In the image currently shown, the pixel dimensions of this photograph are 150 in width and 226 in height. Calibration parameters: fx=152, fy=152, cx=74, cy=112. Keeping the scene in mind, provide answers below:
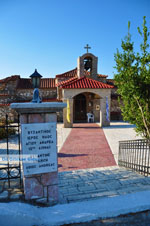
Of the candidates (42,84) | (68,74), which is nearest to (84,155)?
(68,74)

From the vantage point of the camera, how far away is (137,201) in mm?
2521

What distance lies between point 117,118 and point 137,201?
56.6 ft

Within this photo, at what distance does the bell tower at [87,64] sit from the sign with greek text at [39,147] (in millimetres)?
14520

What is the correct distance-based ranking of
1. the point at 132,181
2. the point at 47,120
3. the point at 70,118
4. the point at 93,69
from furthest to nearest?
the point at 93,69 < the point at 70,118 < the point at 132,181 < the point at 47,120

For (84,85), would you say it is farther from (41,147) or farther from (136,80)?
(41,147)

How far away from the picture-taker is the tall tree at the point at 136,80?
5574 millimetres

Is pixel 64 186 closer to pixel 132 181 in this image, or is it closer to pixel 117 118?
pixel 132 181

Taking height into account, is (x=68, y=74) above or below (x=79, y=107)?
above

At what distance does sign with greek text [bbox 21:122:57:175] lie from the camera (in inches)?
101

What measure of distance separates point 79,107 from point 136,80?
525 inches

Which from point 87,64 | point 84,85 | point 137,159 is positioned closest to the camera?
point 137,159

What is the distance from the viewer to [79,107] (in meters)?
18.8

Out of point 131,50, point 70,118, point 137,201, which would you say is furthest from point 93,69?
point 137,201

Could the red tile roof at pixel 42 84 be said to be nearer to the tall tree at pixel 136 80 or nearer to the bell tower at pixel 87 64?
the bell tower at pixel 87 64
